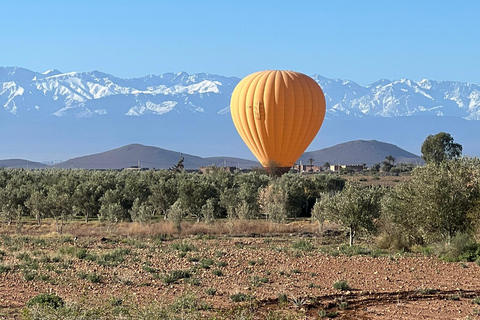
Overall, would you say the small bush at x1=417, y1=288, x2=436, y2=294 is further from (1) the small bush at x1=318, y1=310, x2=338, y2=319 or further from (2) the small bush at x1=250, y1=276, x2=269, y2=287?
(2) the small bush at x1=250, y1=276, x2=269, y2=287

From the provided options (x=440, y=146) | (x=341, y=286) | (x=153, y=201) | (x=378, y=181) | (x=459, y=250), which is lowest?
(x=341, y=286)

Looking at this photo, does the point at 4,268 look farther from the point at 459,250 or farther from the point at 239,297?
the point at 459,250

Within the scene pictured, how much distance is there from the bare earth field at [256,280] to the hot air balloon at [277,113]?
44712mm

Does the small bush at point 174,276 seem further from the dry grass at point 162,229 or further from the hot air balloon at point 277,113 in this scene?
the hot air balloon at point 277,113

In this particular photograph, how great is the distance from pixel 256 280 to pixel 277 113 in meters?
54.9

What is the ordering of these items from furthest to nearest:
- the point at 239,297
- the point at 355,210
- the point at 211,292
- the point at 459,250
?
1. the point at 355,210
2. the point at 459,250
3. the point at 211,292
4. the point at 239,297

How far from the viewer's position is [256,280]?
960 inches

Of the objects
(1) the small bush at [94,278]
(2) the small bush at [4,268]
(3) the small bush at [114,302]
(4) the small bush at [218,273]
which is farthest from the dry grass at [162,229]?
(3) the small bush at [114,302]

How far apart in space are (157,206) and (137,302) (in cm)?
4479

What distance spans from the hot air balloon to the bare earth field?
44712 mm

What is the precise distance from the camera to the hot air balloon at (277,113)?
3088 inches

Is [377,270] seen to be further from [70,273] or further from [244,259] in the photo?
[70,273]

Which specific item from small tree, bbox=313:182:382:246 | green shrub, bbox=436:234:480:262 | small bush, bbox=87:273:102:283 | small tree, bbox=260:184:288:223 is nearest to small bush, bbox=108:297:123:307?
small bush, bbox=87:273:102:283

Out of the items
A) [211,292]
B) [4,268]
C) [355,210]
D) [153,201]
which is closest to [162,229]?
[355,210]
